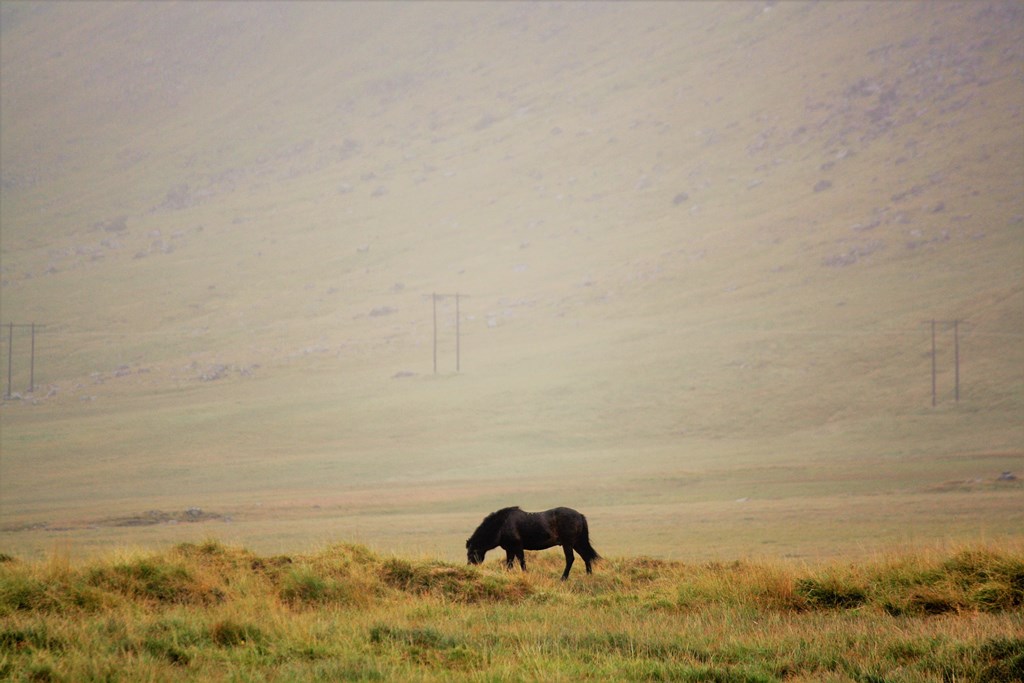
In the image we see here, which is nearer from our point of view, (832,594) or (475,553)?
(832,594)

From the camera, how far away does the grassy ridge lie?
1013cm

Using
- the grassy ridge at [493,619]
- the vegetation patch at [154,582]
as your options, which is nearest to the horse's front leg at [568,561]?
the grassy ridge at [493,619]

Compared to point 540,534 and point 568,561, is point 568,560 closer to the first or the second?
point 568,561

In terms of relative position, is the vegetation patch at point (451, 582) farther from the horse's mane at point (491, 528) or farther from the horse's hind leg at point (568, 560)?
the horse's mane at point (491, 528)

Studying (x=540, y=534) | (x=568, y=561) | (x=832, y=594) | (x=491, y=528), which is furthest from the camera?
(x=491, y=528)

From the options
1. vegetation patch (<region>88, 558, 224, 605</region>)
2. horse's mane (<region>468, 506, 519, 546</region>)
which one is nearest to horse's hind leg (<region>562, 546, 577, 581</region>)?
horse's mane (<region>468, 506, 519, 546</region>)

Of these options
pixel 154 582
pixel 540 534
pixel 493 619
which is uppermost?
pixel 540 534

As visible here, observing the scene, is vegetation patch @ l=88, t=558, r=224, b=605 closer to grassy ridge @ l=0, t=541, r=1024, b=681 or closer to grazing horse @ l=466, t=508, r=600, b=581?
grassy ridge @ l=0, t=541, r=1024, b=681

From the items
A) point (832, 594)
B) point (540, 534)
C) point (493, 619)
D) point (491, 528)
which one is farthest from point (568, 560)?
point (832, 594)

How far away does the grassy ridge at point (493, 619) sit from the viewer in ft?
33.2

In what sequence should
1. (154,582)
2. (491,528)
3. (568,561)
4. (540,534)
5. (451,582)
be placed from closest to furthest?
(154,582)
(451,582)
(568,561)
(540,534)
(491,528)

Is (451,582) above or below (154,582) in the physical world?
below

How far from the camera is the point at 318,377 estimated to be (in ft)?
484

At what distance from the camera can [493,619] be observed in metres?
13.3
